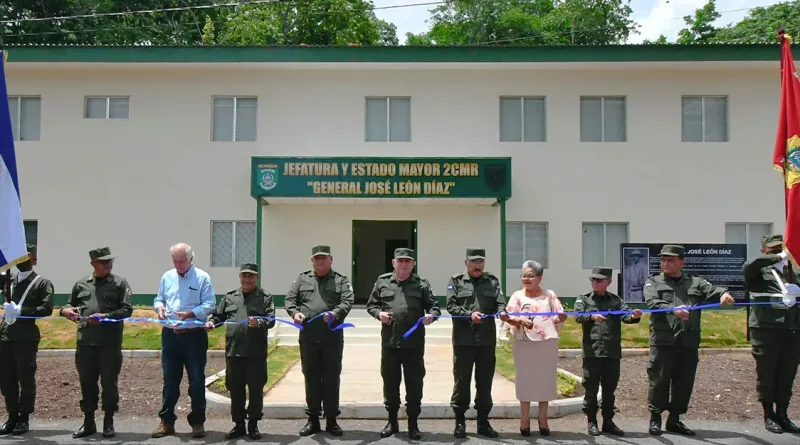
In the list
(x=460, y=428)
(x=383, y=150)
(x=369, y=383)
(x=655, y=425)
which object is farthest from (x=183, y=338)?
(x=383, y=150)

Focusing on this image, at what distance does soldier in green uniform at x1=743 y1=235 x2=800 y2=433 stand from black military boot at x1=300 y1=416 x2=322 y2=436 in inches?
197

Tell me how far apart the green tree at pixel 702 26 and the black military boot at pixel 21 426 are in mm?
40008

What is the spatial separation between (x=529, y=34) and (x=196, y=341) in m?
38.9

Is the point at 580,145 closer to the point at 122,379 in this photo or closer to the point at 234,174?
the point at 234,174

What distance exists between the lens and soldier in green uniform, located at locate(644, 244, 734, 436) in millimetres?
7512

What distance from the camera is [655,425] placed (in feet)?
24.7

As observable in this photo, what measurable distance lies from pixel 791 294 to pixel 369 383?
18.6 ft

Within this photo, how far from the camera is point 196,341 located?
7.56m

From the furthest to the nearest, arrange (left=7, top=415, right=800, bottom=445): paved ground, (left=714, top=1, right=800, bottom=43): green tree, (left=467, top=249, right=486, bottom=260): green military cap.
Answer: (left=714, top=1, right=800, bottom=43): green tree, (left=467, top=249, right=486, bottom=260): green military cap, (left=7, top=415, right=800, bottom=445): paved ground

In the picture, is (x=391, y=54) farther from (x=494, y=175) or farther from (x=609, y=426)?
(x=609, y=426)

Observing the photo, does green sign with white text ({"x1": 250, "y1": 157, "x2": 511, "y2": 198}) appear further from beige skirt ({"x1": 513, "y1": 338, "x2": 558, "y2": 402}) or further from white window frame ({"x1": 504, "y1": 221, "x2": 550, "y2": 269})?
beige skirt ({"x1": 513, "y1": 338, "x2": 558, "y2": 402})

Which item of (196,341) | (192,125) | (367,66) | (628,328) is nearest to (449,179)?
(367,66)

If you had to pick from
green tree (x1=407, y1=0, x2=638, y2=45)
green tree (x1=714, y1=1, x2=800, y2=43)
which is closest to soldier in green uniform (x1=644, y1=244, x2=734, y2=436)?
green tree (x1=714, y1=1, x2=800, y2=43)

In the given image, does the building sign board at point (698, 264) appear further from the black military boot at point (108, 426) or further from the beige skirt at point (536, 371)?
the black military boot at point (108, 426)
